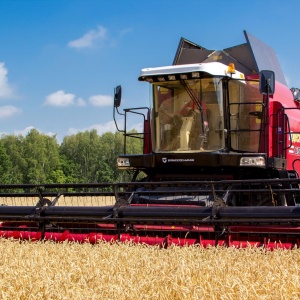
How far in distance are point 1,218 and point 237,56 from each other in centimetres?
340

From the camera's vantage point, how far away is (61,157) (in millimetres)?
56469

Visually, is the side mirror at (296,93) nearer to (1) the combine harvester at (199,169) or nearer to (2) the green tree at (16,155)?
(1) the combine harvester at (199,169)

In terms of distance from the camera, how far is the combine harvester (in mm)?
4965

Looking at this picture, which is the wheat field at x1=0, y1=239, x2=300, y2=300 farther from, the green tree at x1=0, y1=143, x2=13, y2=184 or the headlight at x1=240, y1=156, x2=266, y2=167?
the green tree at x1=0, y1=143, x2=13, y2=184

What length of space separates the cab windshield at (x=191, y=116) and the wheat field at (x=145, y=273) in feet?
6.33

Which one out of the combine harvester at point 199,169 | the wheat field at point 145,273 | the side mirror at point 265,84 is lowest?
the wheat field at point 145,273

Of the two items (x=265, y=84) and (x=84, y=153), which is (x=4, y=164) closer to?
(x=84, y=153)

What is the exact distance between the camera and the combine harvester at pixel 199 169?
195 inches

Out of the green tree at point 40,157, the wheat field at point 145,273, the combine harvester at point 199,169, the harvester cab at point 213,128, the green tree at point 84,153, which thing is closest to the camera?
the wheat field at point 145,273

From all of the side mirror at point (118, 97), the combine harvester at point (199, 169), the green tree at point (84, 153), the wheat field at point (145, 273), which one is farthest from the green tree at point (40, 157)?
the wheat field at point (145, 273)

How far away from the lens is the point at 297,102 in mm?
7578

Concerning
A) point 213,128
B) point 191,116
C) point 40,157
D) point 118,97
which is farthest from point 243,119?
point 40,157

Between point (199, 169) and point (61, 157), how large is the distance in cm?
5084

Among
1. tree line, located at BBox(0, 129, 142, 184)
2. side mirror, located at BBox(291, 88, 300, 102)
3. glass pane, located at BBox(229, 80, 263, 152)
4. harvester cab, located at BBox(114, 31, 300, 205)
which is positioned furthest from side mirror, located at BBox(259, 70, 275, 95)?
tree line, located at BBox(0, 129, 142, 184)
